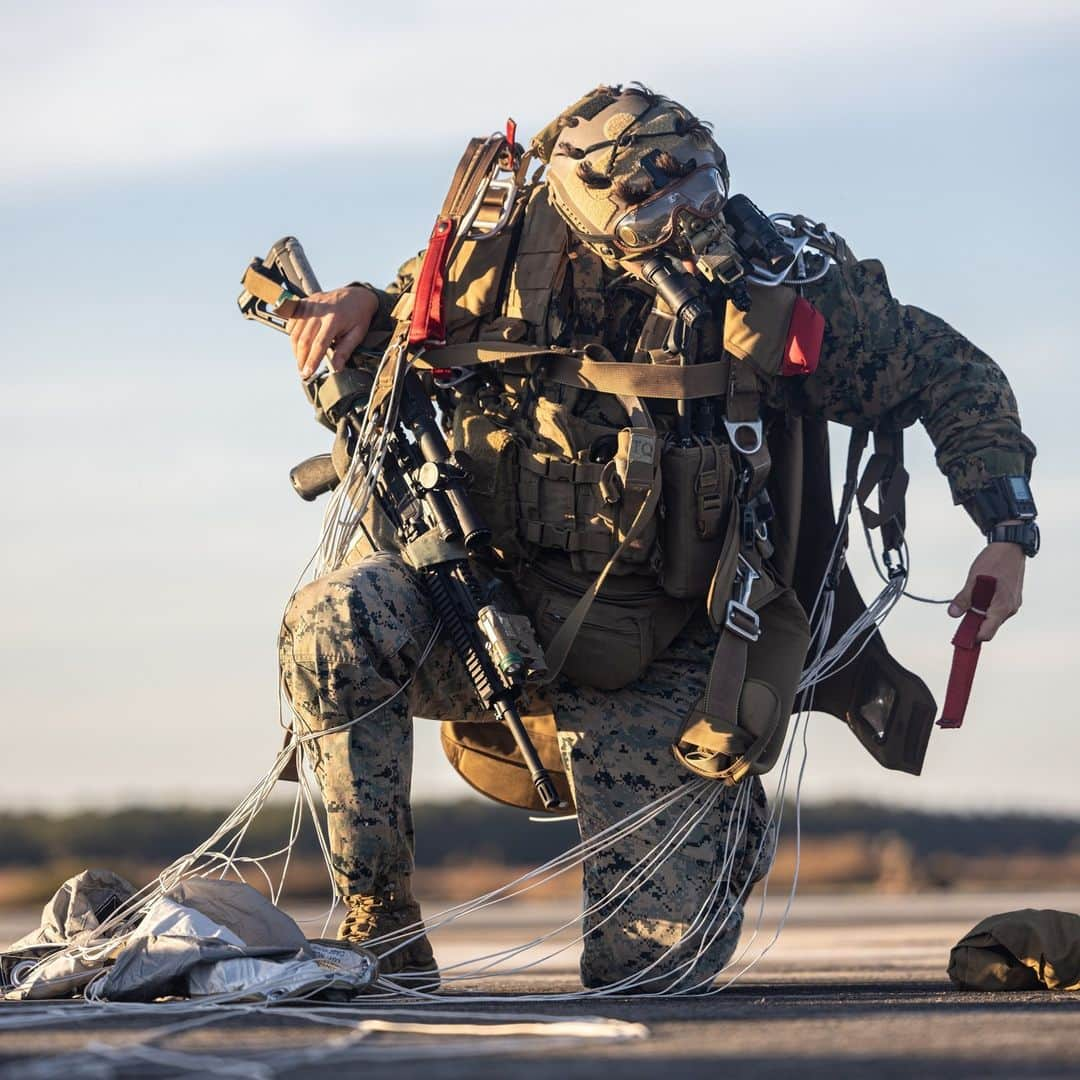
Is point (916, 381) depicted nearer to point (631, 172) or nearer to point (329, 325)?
point (631, 172)

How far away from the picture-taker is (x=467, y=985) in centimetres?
548

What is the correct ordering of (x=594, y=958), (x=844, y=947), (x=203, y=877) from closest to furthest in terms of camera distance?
1. (x=203, y=877)
2. (x=594, y=958)
3. (x=844, y=947)

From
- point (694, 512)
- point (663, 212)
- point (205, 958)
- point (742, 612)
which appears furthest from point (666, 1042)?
point (663, 212)

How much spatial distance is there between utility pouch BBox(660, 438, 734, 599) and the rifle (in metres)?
0.46

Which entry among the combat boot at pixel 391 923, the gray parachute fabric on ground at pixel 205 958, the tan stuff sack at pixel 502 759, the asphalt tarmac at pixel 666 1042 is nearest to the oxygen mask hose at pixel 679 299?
the tan stuff sack at pixel 502 759

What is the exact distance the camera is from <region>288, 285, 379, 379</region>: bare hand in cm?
501

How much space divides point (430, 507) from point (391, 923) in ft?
3.54

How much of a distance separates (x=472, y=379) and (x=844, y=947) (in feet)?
12.8

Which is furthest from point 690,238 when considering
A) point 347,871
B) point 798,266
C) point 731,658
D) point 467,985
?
point 467,985

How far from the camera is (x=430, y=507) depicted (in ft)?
15.7

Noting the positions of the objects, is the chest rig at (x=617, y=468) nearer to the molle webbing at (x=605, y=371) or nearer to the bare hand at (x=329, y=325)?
the molle webbing at (x=605, y=371)

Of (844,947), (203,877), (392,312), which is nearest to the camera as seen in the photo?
(203,877)

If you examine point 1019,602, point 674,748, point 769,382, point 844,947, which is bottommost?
point 844,947

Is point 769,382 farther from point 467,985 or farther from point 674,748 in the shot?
point 467,985
